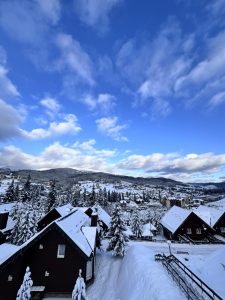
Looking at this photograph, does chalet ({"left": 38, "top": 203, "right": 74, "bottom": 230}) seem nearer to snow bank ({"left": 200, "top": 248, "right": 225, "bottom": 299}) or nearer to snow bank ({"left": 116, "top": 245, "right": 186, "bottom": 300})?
snow bank ({"left": 116, "top": 245, "right": 186, "bottom": 300})

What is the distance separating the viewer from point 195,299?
14195 millimetres

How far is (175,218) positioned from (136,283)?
34.1m

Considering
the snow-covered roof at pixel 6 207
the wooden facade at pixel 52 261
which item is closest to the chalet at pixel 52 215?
the snow-covered roof at pixel 6 207

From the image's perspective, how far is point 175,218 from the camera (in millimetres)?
49719

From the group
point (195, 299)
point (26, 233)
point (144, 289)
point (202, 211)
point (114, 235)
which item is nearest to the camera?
point (195, 299)

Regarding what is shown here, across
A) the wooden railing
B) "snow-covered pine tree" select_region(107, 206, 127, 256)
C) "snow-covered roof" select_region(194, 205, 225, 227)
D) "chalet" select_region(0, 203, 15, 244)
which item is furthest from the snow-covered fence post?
"snow-covered roof" select_region(194, 205, 225, 227)

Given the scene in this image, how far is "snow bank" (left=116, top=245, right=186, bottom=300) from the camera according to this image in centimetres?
1469

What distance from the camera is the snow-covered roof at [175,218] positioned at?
4612cm

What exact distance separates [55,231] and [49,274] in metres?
4.43

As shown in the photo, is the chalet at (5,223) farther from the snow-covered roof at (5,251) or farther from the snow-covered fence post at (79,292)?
the snow-covered fence post at (79,292)

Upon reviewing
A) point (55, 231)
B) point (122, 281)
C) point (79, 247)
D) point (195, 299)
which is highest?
point (55, 231)

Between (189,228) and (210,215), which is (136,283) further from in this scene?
(210,215)

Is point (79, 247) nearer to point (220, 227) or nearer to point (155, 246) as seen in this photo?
point (155, 246)

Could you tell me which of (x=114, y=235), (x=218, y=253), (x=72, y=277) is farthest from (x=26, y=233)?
(x=218, y=253)
